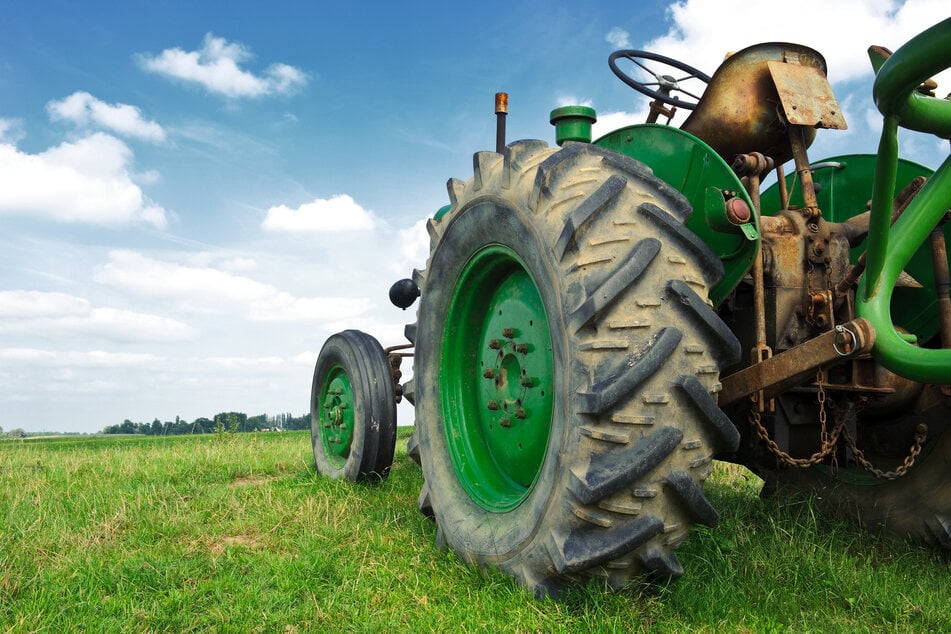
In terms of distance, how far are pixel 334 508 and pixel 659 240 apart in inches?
92.3

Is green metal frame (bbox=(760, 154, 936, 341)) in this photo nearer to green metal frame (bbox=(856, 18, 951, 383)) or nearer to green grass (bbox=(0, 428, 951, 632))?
green metal frame (bbox=(856, 18, 951, 383))

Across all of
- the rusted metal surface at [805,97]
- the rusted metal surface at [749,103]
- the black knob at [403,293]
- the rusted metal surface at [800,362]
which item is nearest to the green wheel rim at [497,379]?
the rusted metal surface at [800,362]

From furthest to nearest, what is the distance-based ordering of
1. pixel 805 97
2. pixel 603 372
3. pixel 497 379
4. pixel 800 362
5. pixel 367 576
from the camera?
pixel 497 379 < pixel 805 97 < pixel 367 576 < pixel 800 362 < pixel 603 372

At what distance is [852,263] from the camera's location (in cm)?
315

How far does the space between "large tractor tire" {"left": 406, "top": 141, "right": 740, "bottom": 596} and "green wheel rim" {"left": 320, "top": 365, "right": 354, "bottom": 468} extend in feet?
6.82

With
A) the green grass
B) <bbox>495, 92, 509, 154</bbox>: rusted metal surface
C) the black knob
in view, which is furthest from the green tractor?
the black knob

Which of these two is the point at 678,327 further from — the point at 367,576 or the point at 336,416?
the point at 336,416

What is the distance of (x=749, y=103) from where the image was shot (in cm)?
297

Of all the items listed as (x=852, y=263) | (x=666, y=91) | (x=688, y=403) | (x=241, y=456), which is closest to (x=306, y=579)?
(x=688, y=403)

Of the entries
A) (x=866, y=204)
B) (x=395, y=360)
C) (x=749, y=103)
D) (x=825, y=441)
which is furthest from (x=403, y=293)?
(x=825, y=441)

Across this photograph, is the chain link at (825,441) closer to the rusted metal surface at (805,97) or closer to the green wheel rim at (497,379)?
the green wheel rim at (497,379)

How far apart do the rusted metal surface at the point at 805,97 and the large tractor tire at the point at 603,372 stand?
79 centimetres

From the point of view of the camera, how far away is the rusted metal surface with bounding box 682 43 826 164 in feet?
9.63

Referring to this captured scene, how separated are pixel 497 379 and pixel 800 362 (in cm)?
115
